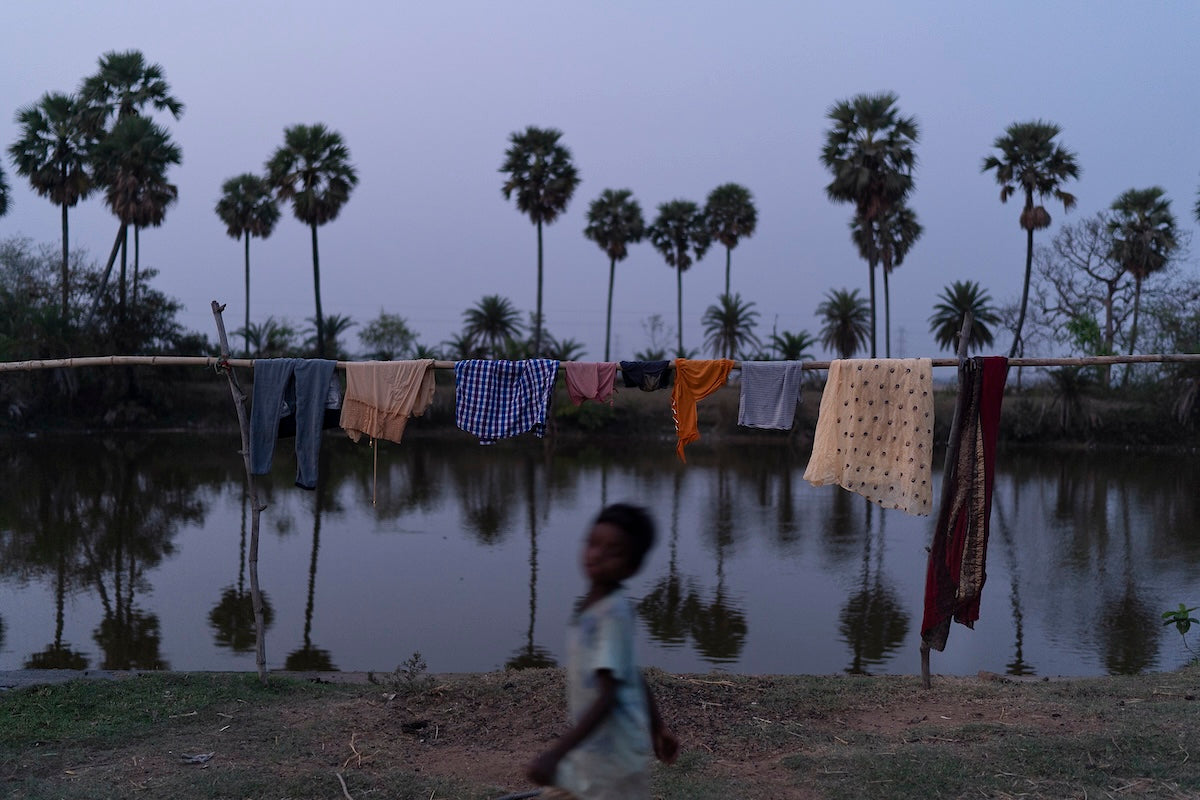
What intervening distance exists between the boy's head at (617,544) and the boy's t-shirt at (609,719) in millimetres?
71

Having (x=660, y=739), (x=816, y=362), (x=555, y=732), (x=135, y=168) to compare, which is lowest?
(x=555, y=732)

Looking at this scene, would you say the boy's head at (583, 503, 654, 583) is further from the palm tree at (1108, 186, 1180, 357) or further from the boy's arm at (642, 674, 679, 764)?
the palm tree at (1108, 186, 1180, 357)

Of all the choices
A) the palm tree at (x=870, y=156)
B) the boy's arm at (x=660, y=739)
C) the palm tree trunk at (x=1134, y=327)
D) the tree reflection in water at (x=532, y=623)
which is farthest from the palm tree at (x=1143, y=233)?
the boy's arm at (x=660, y=739)

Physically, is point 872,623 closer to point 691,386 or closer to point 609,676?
point 691,386

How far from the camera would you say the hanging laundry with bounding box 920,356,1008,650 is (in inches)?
255

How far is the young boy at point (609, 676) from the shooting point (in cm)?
281

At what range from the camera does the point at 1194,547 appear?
15711 mm

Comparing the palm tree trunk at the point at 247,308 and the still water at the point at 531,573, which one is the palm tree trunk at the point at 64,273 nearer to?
the palm tree trunk at the point at 247,308

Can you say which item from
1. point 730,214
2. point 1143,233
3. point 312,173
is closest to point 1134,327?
point 1143,233

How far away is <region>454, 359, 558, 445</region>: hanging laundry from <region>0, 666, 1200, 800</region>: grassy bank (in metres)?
1.84

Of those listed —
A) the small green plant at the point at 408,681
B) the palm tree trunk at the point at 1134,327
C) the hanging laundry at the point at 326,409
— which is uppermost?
the palm tree trunk at the point at 1134,327

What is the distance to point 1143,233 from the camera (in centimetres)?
3966

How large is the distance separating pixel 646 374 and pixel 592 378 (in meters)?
0.42

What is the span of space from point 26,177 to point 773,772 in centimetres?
3702
